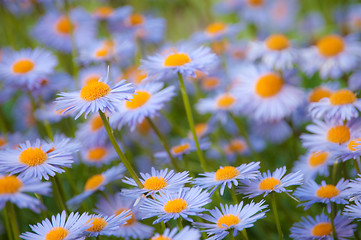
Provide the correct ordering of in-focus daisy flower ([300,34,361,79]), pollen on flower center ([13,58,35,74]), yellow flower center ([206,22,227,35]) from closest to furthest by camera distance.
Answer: pollen on flower center ([13,58,35,74]) < in-focus daisy flower ([300,34,361,79]) < yellow flower center ([206,22,227,35])

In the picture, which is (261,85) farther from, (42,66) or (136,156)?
(42,66)

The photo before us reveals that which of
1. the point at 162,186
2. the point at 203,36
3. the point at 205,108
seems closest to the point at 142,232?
the point at 162,186

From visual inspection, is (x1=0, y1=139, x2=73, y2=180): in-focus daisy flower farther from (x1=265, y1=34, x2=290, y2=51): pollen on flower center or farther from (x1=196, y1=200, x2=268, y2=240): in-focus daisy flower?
(x1=265, y1=34, x2=290, y2=51): pollen on flower center

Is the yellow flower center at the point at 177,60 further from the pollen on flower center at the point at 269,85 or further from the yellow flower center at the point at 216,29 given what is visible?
the yellow flower center at the point at 216,29

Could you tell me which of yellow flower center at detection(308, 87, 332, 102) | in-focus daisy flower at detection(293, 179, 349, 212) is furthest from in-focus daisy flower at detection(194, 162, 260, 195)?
yellow flower center at detection(308, 87, 332, 102)

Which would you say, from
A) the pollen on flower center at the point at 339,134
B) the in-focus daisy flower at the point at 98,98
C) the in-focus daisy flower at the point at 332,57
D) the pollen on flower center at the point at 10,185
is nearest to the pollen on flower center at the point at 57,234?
the pollen on flower center at the point at 10,185
